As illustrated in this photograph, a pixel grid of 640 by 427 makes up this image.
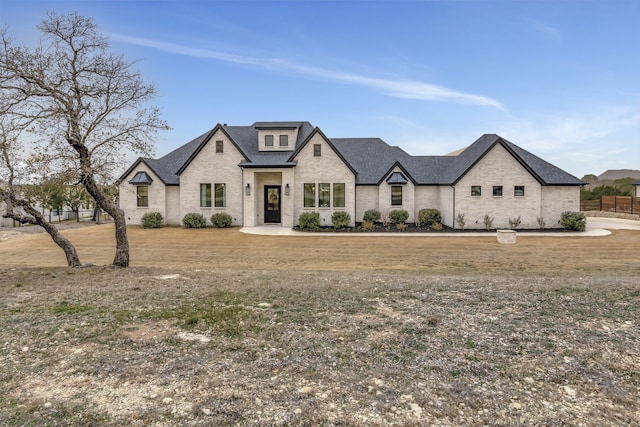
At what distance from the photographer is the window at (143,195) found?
2480cm

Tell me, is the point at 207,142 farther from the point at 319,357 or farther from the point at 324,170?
the point at 319,357

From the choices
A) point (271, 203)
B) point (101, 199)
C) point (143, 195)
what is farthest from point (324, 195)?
point (101, 199)

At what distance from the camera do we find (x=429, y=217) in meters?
23.8

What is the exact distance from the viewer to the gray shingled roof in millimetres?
23016

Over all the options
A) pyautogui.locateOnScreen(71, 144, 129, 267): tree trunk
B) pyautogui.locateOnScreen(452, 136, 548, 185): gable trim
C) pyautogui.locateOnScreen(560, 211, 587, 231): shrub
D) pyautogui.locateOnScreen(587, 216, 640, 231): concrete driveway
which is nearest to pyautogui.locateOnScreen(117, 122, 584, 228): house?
pyautogui.locateOnScreen(452, 136, 548, 185): gable trim

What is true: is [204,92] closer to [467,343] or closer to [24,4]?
[24,4]

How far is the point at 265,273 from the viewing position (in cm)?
1011

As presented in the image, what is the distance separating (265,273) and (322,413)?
717 cm

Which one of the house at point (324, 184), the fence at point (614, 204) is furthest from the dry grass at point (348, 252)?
the fence at point (614, 204)

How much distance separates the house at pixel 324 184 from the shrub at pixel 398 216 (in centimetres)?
65

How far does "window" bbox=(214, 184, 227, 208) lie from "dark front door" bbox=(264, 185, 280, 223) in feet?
9.31

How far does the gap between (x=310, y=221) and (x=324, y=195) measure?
2508 millimetres

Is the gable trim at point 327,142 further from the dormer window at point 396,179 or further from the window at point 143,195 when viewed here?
A: the window at point 143,195

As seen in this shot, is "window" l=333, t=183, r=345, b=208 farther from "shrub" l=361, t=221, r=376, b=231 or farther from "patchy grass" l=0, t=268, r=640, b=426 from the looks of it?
"patchy grass" l=0, t=268, r=640, b=426
